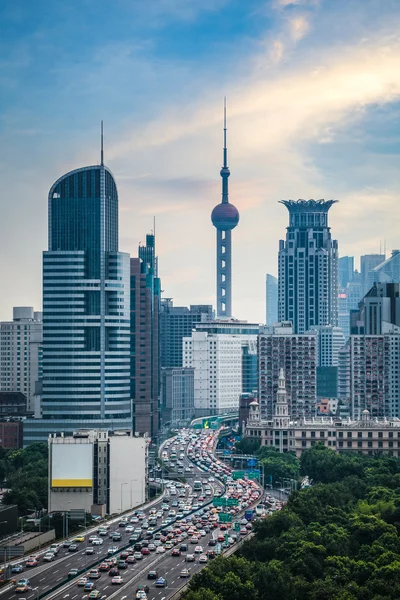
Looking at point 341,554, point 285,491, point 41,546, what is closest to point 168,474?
point 285,491

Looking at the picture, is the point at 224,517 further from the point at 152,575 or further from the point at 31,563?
the point at 152,575

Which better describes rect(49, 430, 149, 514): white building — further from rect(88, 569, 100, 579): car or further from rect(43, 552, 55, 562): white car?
rect(88, 569, 100, 579): car

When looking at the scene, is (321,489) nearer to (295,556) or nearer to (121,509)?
(121,509)

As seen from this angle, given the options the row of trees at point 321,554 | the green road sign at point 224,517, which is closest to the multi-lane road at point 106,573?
the green road sign at point 224,517

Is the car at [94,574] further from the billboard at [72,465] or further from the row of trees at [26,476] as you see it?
the billboard at [72,465]

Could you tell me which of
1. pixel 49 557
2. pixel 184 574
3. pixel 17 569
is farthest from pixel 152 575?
pixel 49 557

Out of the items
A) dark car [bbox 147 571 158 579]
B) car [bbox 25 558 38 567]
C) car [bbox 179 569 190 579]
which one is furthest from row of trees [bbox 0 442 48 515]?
car [bbox 179 569 190 579]
